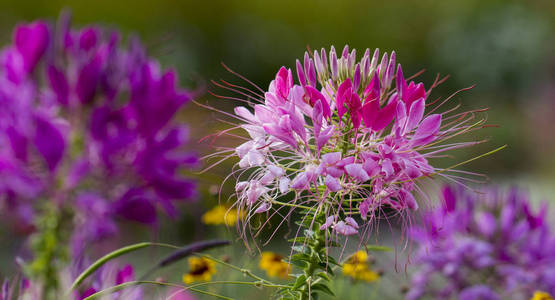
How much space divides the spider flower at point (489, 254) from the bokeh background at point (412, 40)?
5120mm

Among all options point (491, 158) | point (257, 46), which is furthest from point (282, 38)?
point (491, 158)

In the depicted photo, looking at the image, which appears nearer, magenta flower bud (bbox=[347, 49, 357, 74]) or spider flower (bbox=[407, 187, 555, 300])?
magenta flower bud (bbox=[347, 49, 357, 74])

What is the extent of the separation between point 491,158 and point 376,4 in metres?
6.56

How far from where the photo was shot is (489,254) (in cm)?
177

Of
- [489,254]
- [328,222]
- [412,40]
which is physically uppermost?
[328,222]

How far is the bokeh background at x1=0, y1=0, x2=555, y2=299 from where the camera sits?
9.98 meters

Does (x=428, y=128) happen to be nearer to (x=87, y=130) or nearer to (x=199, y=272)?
(x=199, y=272)

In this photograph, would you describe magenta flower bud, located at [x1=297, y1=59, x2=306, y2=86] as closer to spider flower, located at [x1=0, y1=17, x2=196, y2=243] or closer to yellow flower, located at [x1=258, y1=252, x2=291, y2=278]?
spider flower, located at [x1=0, y1=17, x2=196, y2=243]

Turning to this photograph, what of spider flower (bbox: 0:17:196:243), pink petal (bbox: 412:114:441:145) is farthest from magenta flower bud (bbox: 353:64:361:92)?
spider flower (bbox: 0:17:196:243)

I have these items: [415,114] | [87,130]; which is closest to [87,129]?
[87,130]

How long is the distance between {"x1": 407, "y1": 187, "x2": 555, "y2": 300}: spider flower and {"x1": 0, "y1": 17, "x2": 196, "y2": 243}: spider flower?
0.79 metres

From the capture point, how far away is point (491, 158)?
902cm

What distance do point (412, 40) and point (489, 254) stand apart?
42.7 ft

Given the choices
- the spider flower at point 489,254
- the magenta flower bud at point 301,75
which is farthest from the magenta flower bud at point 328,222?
the spider flower at point 489,254
